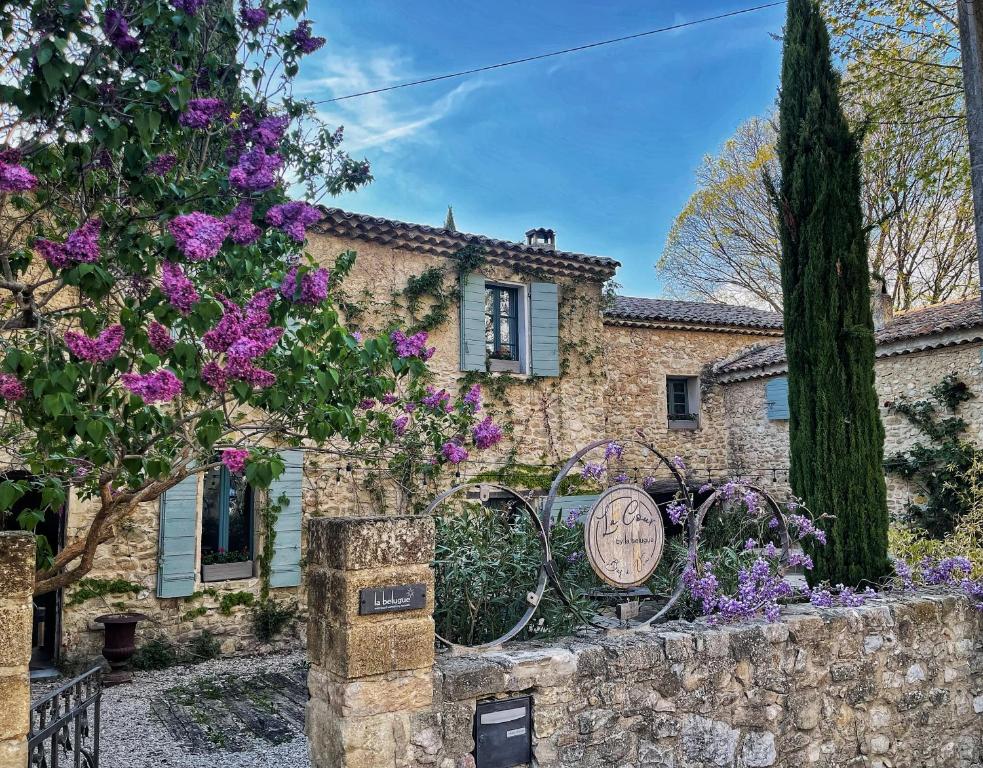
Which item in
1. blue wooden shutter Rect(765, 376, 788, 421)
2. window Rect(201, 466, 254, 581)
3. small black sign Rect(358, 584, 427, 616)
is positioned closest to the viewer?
small black sign Rect(358, 584, 427, 616)

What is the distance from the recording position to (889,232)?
666 inches

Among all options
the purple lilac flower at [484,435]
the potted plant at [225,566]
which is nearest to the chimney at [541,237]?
the potted plant at [225,566]

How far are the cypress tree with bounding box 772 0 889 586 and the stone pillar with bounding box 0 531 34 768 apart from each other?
571 centimetres

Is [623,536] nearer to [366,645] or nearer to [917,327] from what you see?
[366,645]

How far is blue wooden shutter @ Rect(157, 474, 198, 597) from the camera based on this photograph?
7938 millimetres

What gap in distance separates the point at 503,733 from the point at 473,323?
24.2ft

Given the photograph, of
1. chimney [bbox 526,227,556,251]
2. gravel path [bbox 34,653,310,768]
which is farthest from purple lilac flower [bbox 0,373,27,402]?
chimney [bbox 526,227,556,251]

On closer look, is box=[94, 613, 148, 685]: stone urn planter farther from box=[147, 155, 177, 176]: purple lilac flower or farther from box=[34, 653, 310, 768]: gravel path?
box=[147, 155, 177, 176]: purple lilac flower

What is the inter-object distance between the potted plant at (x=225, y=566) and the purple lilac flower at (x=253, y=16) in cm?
Answer: 644

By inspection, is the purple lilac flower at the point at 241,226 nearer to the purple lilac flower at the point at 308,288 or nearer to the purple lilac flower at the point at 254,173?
the purple lilac flower at the point at 254,173

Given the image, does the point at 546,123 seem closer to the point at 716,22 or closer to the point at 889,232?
the point at 716,22

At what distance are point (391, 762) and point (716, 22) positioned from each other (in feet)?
25.9

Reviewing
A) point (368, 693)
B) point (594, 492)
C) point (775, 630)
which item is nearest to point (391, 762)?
point (368, 693)

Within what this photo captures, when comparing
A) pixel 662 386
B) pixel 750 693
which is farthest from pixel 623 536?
pixel 662 386
